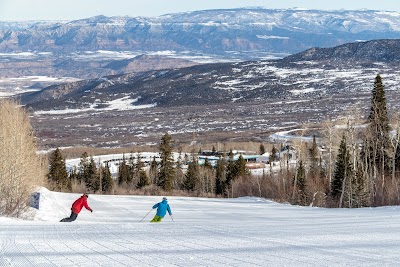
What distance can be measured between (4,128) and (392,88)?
17714 cm

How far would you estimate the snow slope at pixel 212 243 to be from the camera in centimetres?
1226

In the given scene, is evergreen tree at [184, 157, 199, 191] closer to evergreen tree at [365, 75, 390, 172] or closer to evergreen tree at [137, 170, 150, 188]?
evergreen tree at [137, 170, 150, 188]

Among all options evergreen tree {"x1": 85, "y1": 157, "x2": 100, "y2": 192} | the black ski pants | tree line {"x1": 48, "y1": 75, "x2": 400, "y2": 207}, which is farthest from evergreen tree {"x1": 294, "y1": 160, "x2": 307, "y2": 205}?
evergreen tree {"x1": 85, "y1": 157, "x2": 100, "y2": 192}

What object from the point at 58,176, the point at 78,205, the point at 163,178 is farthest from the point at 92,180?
the point at 78,205

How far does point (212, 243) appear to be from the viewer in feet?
48.7

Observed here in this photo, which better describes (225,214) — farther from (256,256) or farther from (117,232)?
(256,256)

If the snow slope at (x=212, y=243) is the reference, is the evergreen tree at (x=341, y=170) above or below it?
above

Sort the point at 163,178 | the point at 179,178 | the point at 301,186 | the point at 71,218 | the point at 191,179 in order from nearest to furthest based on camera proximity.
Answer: the point at 71,218
the point at 301,186
the point at 163,178
the point at 191,179
the point at 179,178

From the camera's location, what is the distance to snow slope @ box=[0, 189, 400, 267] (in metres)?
12.3

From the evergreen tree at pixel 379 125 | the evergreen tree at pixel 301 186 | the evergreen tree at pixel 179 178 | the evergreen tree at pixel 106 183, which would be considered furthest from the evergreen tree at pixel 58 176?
the evergreen tree at pixel 379 125

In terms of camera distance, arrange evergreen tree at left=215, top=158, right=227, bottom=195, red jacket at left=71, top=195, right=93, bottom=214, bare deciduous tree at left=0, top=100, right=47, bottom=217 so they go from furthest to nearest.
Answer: evergreen tree at left=215, top=158, right=227, bottom=195, bare deciduous tree at left=0, top=100, right=47, bottom=217, red jacket at left=71, top=195, right=93, bottom=214

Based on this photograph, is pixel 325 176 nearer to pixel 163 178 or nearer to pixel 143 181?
pixel 163 178

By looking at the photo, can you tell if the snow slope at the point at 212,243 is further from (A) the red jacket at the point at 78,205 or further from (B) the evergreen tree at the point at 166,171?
(B) the evergreen tree at the point at 166,171

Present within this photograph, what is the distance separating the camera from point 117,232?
17656 millimetres
